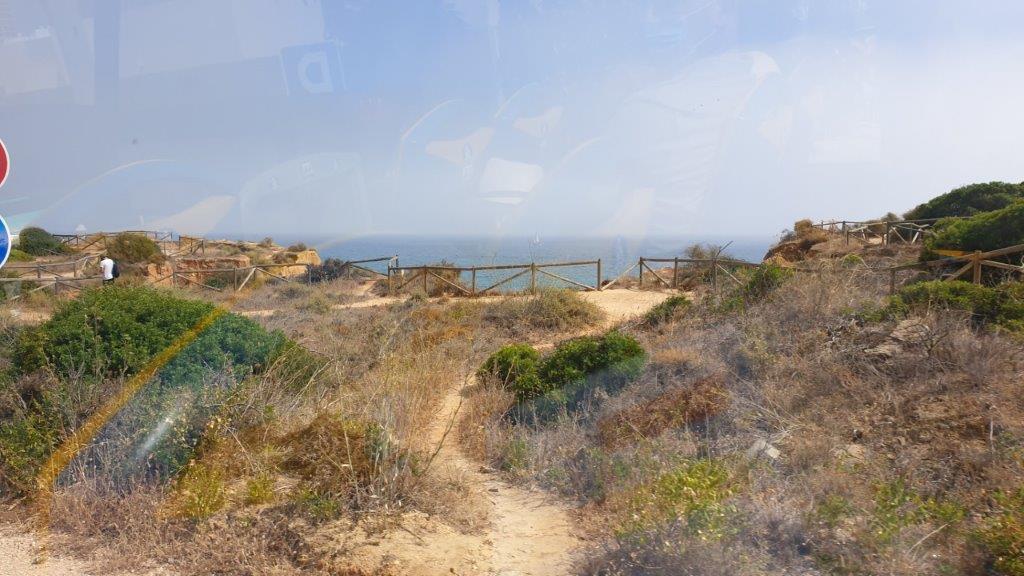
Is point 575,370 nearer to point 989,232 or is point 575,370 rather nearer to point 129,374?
point 129,374

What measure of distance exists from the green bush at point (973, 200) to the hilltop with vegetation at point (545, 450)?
2129 centimetres

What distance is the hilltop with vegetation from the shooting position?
3799 millimetres

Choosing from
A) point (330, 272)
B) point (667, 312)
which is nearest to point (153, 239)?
point (330, 272)

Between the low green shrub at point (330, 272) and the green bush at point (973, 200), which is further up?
the green bush at point (973, 200)

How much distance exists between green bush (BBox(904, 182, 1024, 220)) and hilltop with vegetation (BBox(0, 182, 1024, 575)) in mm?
21289

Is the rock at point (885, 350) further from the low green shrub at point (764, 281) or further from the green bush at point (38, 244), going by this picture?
the green bush at point (38, 244)

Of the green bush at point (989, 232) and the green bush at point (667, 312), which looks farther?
the green bush at point (667, 312)

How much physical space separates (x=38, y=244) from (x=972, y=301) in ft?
157

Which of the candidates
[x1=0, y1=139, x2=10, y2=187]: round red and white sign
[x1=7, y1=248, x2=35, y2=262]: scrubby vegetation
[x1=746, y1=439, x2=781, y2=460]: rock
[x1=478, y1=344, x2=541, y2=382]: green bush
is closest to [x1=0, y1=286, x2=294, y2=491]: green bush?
[x1=0, y1=139, x2=10, y2=187]: round red and white sign

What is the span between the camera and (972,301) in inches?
286

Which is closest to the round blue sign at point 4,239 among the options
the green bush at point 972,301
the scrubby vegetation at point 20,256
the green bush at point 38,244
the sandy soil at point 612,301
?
the green bush at point 972,301

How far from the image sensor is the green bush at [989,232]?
10945mm

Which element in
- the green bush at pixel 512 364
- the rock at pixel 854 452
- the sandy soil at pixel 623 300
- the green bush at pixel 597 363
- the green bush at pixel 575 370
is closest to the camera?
the rock at pixel 854 452

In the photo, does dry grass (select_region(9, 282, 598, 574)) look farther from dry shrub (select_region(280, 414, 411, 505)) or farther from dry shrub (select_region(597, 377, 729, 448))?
dry shrub (select_region(597, 377, 729, 448))
